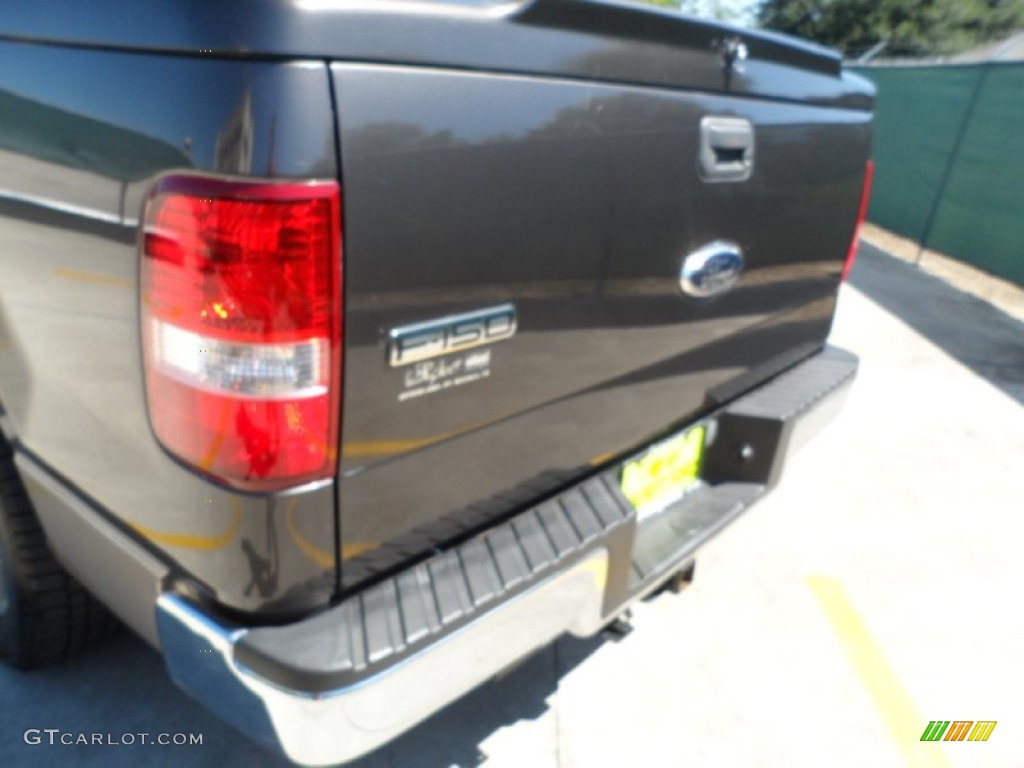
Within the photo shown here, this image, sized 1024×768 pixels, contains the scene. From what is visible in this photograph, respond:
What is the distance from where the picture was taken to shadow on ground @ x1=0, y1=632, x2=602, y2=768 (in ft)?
6.89

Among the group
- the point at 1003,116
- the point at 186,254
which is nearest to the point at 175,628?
the point at 186,254

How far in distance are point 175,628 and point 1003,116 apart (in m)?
9.54

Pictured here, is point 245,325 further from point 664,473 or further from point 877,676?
point 877,676

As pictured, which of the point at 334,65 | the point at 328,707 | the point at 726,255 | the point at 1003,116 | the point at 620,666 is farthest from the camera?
the point at 1003,116

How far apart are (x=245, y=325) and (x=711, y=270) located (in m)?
1.14

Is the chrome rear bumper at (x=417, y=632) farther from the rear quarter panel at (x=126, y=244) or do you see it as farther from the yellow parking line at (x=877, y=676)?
the yellow parking line at (x=877, y=676)

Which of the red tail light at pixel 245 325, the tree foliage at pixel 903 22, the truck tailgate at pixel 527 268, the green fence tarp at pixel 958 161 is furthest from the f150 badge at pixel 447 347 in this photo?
the tree foliage at pixel 903 22

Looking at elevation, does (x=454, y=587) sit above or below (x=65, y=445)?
below

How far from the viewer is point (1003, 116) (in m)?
8.32

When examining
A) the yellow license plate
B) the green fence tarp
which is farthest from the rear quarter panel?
the green fence tarp

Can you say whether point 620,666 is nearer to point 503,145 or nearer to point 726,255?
point 726,255

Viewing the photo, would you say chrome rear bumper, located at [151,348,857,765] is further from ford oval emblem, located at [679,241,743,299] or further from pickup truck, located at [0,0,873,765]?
ford oval emblem, located at [679,241,743,299]

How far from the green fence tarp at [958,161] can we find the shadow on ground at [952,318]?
0.76m

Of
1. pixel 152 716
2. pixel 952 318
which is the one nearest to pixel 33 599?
pixel 152 716
